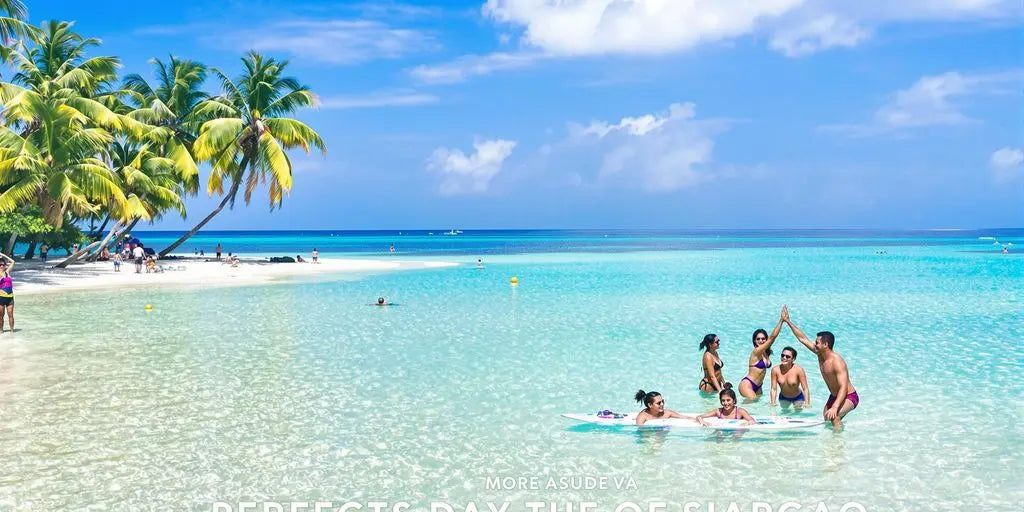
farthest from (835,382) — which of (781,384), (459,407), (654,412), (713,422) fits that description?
(459,407)

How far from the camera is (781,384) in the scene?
40.3ft

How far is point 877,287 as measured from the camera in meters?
34.9

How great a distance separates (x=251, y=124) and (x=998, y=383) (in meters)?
39.8

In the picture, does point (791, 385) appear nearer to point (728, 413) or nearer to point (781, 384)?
point (781, 384)

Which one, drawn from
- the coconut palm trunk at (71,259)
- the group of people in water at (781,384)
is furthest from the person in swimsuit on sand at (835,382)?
the coconut palm trunk at (71,259)

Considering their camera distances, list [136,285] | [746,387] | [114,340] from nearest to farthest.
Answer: [746,387] → [114,340] → [136,285]

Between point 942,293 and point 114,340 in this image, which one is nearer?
point 114,340

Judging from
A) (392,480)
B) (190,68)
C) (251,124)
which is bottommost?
(392,480)

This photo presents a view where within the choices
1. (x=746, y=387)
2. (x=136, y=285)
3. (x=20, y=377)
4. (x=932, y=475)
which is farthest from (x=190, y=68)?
(x=932, y=475)

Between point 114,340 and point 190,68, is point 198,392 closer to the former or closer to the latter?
point 114,340

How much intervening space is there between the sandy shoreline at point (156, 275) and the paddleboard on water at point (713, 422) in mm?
25819

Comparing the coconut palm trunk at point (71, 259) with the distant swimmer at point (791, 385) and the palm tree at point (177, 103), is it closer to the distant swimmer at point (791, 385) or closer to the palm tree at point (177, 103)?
the palm tree at point (177, 103)

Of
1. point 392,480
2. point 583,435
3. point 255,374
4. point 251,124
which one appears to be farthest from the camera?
point 251,124

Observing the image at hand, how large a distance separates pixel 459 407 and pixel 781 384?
476cm
